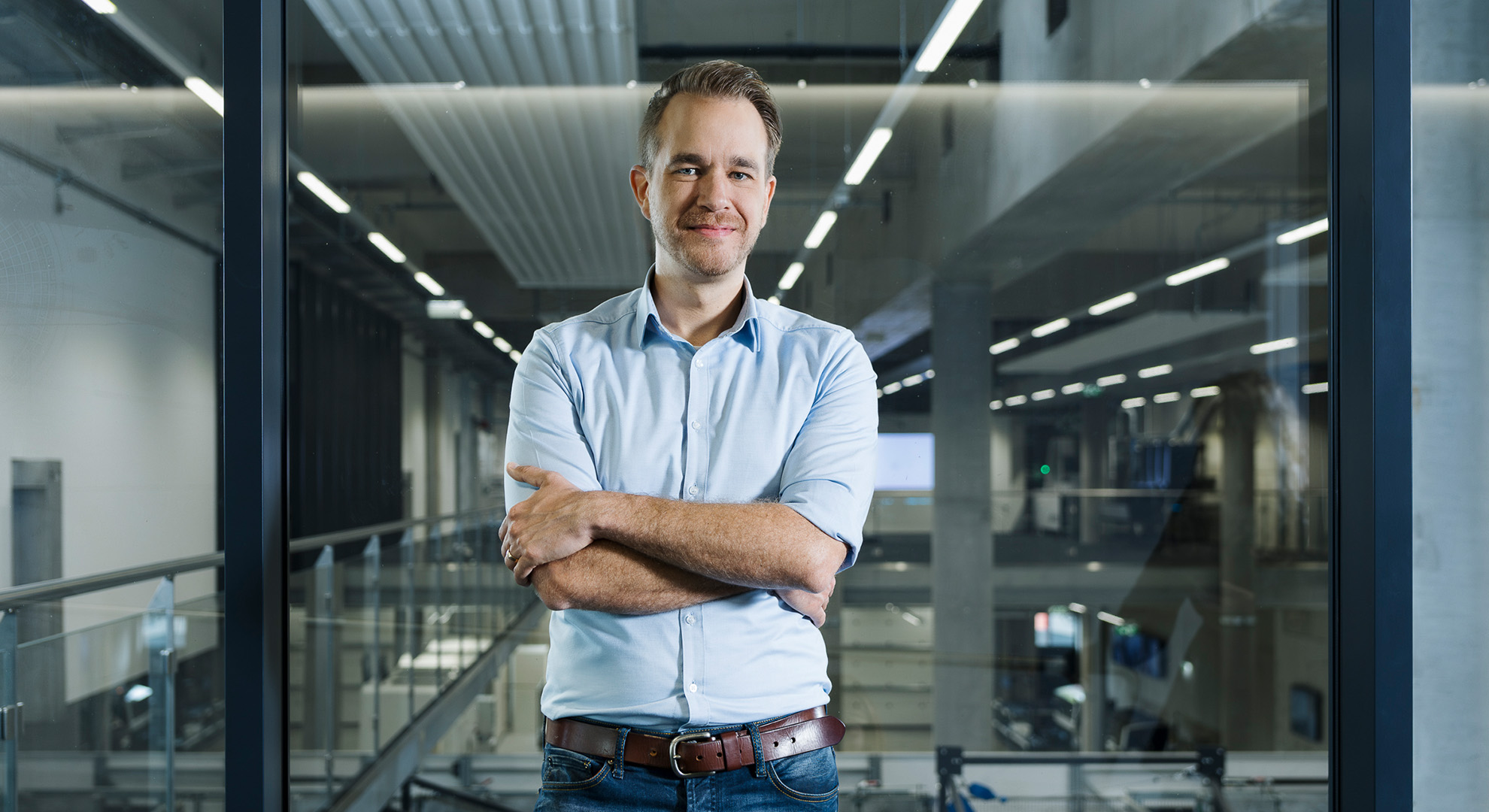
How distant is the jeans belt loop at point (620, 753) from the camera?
4.08ft

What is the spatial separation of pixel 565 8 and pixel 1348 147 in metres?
2.65

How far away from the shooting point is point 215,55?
9.25 ft

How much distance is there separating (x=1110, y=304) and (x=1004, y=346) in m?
0.48

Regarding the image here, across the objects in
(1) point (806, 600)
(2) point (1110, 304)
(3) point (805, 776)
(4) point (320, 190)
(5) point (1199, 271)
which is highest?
(4) point (320, 190)

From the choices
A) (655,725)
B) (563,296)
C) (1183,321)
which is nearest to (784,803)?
(655,725)

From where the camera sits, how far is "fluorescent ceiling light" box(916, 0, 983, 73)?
345cm

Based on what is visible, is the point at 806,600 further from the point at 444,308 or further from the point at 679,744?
the point at 444,308

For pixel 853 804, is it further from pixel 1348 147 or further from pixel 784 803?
pixel 1348 147

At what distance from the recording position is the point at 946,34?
3.48 metres

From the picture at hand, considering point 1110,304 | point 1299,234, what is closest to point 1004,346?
point 1110,304

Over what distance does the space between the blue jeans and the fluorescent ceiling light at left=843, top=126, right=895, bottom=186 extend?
8.28 feet

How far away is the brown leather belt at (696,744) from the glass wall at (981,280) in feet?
7.11

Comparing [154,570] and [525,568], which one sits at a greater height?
[525,568]

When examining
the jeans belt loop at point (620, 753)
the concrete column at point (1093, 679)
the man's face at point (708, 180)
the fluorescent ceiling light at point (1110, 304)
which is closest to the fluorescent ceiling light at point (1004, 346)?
the fluorescent ceiling light at point (1110, 304)
